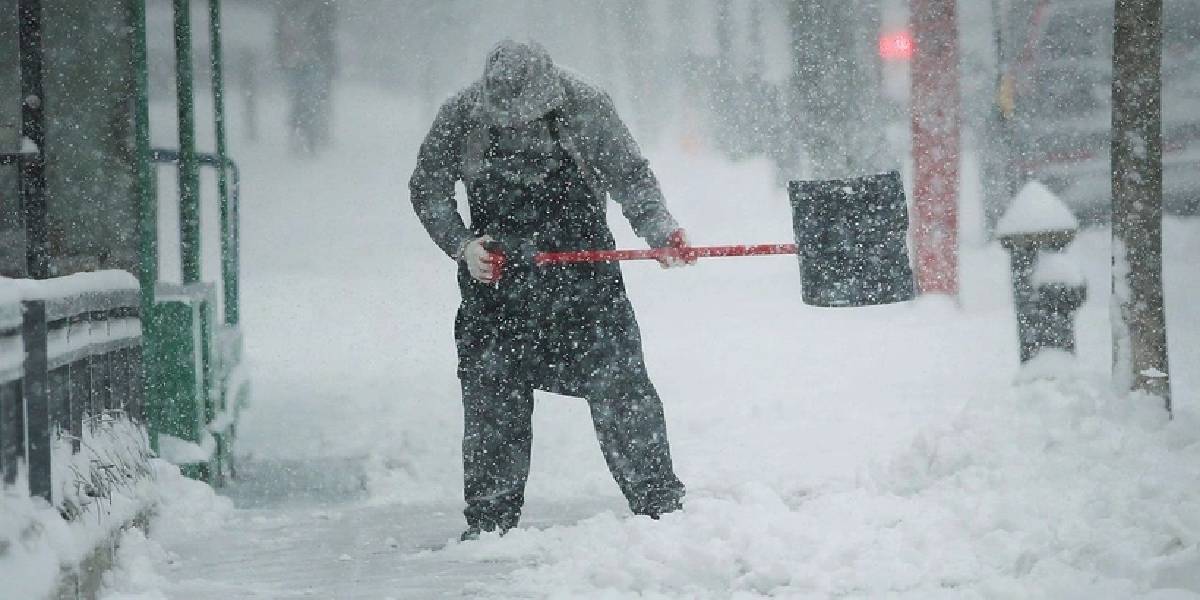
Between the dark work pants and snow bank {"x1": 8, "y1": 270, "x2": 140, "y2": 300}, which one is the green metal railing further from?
the dark work pants

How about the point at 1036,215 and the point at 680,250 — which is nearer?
the point at 680,250

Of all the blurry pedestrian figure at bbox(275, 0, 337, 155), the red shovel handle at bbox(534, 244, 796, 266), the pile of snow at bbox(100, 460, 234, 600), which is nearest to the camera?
the pile of snow at bbox(100, 460, 234, 600)

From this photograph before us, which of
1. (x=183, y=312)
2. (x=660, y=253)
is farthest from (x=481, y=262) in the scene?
(x=183, y=312)

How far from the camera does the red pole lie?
12539mm

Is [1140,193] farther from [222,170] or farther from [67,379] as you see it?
[222,170]

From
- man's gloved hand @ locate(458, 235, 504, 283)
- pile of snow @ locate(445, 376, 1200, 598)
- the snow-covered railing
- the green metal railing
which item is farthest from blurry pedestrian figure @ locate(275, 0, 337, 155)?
pile of snow @ locate(445, 376, 1200, 598)

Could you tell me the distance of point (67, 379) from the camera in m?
4.57

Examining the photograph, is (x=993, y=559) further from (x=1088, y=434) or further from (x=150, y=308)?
(x=150, y=308)

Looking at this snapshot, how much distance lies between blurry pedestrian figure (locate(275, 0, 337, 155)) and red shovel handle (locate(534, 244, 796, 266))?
77.2ft

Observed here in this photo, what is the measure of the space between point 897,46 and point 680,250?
8.59 meters

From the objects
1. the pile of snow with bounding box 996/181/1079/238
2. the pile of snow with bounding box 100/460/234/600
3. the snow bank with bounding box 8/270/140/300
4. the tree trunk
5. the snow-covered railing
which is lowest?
the pile of snow with bounding box 100/460/234/600

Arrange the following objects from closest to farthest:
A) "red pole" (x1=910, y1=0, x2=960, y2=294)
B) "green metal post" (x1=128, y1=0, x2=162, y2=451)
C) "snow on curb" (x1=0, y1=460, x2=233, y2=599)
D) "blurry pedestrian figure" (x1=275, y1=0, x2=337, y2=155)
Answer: "snow on curb" (x1=0, y1=460, x2=233, y2=599)
"green metal post" (x1=128, y1=0, x2=162, y2=451)
"red pole" (x1=910, y1=0, x2=960, y2=294)
"blurry pedestrian figure" (x1=275, y1=0, x2=337, y2=155)

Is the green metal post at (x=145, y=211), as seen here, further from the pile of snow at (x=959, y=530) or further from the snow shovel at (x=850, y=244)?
the snow shovel at (x=850, y=244)

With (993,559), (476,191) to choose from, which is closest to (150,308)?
(476,191)
